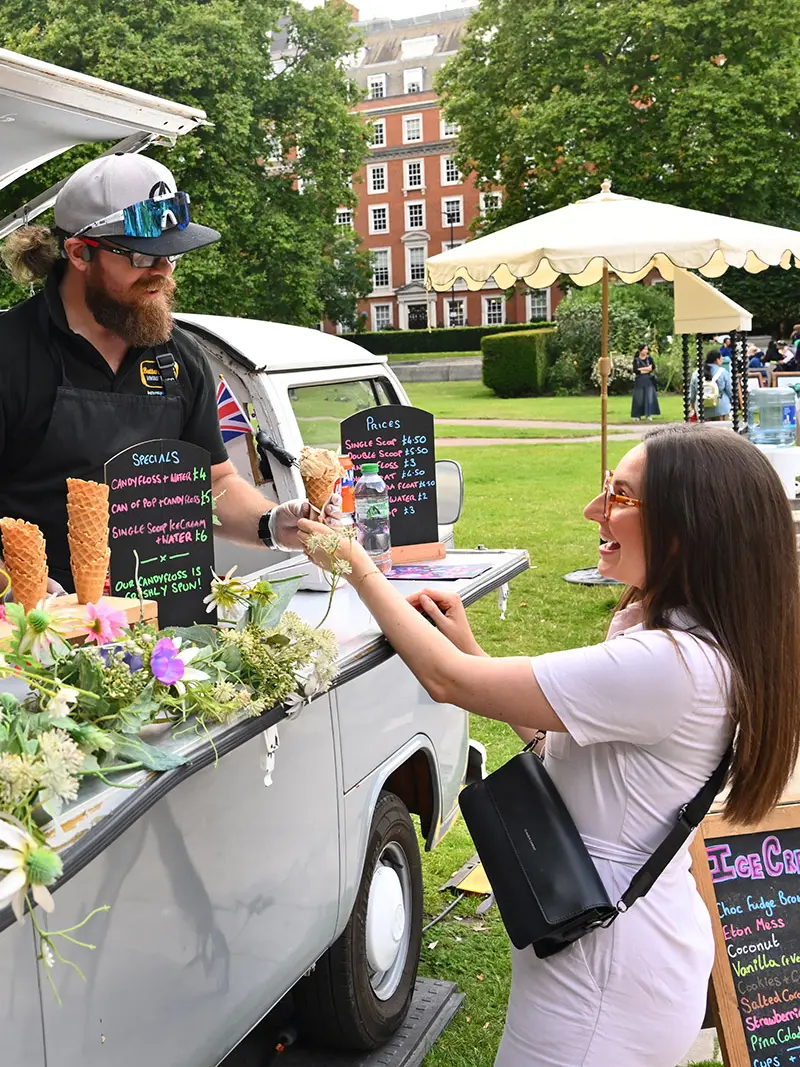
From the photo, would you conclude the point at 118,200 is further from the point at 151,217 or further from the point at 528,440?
the point at 528,440

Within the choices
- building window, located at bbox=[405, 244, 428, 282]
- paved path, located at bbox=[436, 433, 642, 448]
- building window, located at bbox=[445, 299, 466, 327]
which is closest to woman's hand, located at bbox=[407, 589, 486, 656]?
paved path, located at bbox=[436, 433, 642, 448]

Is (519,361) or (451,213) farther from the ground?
(451,213)

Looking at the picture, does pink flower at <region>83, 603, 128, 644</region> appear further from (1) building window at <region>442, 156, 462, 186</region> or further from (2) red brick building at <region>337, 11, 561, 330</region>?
(1) building window at <region>442, 156, 462, 186</region>

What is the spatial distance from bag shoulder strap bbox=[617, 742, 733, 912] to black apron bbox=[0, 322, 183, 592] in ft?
4.65

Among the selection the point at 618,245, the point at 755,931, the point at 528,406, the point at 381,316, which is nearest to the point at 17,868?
the point at 755,931

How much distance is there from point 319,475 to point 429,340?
157 ft

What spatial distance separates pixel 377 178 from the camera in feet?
226

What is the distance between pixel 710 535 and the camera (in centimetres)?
182

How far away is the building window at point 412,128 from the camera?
67.7 m

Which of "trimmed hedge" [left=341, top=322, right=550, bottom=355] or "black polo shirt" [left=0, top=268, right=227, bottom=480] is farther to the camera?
"trimmed hedge" [left=341, top=322, right=550, bottom=355]

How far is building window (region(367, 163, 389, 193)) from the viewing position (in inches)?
2694

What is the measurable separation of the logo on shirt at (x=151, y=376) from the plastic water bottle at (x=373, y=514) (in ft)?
1.87

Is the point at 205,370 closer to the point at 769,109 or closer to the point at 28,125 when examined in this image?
the point at 28,125

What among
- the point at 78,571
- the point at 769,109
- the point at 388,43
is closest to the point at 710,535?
the point at 78,571
